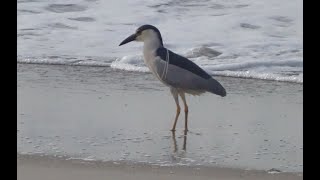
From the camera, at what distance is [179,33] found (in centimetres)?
1013

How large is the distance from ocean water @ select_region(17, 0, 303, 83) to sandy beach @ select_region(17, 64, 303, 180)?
58cm

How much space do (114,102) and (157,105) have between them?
14.1 inches

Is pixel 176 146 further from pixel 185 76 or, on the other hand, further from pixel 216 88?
pixel 185 76

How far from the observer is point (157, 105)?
6.75 metres

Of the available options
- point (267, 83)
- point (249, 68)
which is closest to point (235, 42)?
point (249, 68)

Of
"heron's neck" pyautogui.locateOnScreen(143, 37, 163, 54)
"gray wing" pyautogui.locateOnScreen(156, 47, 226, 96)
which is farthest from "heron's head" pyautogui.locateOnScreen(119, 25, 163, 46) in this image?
"gray wing" pyautogui.locateOnScreen(156, 47, 226, 96)

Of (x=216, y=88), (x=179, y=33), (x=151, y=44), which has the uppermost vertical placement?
(x=151, y=44)

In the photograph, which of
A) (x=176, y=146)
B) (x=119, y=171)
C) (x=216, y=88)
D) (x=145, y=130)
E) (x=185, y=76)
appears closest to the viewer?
(x=119, y=171)

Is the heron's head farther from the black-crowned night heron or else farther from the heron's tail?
the heron's tail

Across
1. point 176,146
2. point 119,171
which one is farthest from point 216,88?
point 119,171

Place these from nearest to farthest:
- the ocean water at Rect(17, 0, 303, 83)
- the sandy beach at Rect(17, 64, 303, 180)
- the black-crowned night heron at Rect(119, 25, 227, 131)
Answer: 1. the sandy beach at Rect(17, 64, 303, 180)
2. the black-crowned night heron at Rect(119, 25, 227, 131)
3. the ocean water at Rect(17, 0, 303, 83)

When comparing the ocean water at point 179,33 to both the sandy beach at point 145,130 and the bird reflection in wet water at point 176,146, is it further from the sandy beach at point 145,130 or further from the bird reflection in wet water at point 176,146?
the bird reflection in wet water at point 176,146

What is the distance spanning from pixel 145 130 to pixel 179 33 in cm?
442

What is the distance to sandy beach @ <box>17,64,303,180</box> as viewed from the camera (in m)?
4.77
